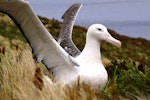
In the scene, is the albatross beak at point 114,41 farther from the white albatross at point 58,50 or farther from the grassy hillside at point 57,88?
the grassy hillside at point 57,88

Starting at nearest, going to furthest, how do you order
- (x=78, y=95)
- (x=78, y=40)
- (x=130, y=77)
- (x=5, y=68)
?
(x=78, y=95) → (x=5, y=68) → (x=130, y=77) → (x=78, y=40)

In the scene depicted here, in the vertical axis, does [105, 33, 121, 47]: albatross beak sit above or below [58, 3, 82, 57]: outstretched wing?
above

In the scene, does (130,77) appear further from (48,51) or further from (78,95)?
(78,95)

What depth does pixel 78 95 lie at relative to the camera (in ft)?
18.0

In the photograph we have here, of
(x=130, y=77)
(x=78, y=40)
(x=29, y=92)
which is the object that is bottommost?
(x=78, y=40)

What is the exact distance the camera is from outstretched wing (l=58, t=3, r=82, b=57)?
8.52m

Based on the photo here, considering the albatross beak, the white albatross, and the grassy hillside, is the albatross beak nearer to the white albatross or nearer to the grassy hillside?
the white albatross

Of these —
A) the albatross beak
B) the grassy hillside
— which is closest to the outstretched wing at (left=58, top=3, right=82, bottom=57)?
the grassy hillside

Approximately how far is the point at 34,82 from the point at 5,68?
37.8 inches

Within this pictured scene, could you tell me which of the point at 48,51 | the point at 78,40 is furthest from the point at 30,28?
the point at 78,40

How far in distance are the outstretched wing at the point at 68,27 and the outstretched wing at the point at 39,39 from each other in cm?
90

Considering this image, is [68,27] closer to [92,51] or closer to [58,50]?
[92,51]

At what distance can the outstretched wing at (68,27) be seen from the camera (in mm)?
8524

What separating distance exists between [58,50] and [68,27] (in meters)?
1.99
